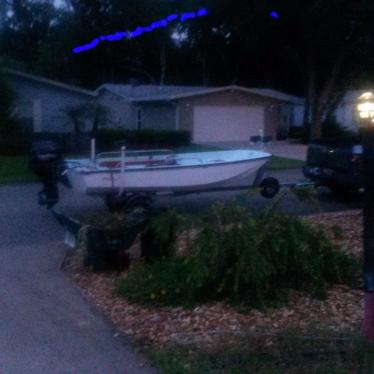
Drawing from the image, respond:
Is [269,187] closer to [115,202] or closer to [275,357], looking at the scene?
[115,202]

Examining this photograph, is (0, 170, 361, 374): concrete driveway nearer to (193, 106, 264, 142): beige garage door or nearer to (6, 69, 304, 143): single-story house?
(6, 69, 304, 143): single-story house

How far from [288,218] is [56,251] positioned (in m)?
4.00

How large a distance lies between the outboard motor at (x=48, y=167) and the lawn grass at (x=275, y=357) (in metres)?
8.36

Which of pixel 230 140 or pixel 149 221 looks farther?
pixel 230 140

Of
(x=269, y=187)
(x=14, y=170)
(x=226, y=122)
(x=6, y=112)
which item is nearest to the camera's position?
(x=269, y=187)

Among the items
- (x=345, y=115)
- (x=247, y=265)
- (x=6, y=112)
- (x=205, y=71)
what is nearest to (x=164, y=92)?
(x=345, y=115)

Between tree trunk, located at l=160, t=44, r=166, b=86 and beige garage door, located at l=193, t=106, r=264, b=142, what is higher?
tree trunk, located at l=160, t=44, r=166, b=86

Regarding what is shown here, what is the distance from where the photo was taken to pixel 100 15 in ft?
150

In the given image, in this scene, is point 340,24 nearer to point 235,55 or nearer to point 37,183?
point 37,183

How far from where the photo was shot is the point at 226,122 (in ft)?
118

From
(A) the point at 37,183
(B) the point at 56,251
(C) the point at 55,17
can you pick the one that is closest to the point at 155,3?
(C) the point at 55,17

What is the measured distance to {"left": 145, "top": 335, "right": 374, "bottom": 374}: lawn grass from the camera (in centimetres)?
580

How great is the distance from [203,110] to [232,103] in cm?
163

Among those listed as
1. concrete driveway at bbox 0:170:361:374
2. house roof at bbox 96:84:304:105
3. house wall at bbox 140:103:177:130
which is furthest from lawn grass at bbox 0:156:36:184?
house wall at bbox 140:103:177:130
